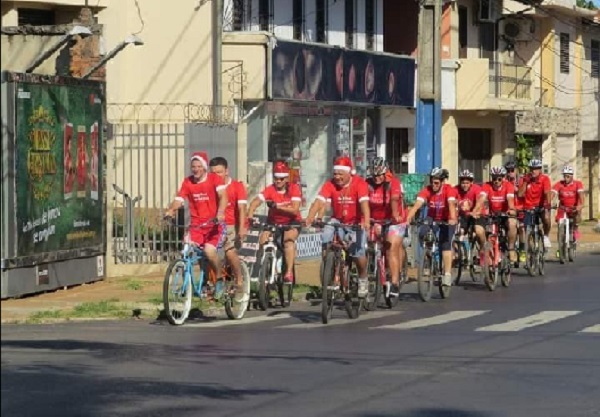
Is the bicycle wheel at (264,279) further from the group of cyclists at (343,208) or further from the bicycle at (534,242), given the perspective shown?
the bicycle at (534,242)

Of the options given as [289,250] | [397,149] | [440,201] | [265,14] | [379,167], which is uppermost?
[265,14]

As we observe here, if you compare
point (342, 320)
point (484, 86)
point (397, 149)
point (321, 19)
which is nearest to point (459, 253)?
point (342, 320)

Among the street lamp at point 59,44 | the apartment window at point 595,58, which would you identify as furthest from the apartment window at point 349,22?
the apartment window at point 595,58

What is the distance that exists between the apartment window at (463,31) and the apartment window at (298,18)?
9.51 meters

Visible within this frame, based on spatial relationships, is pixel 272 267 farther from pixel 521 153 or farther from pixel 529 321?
pixel 521 153

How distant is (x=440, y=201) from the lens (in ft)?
67.1

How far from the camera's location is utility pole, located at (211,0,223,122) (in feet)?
83.0

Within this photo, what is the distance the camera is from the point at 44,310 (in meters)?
17.5

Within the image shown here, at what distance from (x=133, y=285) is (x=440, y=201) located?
4.58 m

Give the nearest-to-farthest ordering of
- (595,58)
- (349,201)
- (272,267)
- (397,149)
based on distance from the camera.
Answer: (349,201) → (272,267) → (397,149) → (595,58)

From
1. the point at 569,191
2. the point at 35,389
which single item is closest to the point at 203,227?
the point at 35,389

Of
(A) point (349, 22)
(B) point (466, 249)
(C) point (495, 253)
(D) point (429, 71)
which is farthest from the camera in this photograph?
(A) point (349, 22)

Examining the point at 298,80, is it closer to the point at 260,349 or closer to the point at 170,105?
the point at 170,105

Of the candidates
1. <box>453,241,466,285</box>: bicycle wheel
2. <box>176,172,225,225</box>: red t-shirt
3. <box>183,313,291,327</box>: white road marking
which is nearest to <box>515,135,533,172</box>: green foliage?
<box>453,241,466,285</box>: bicycle wheel
